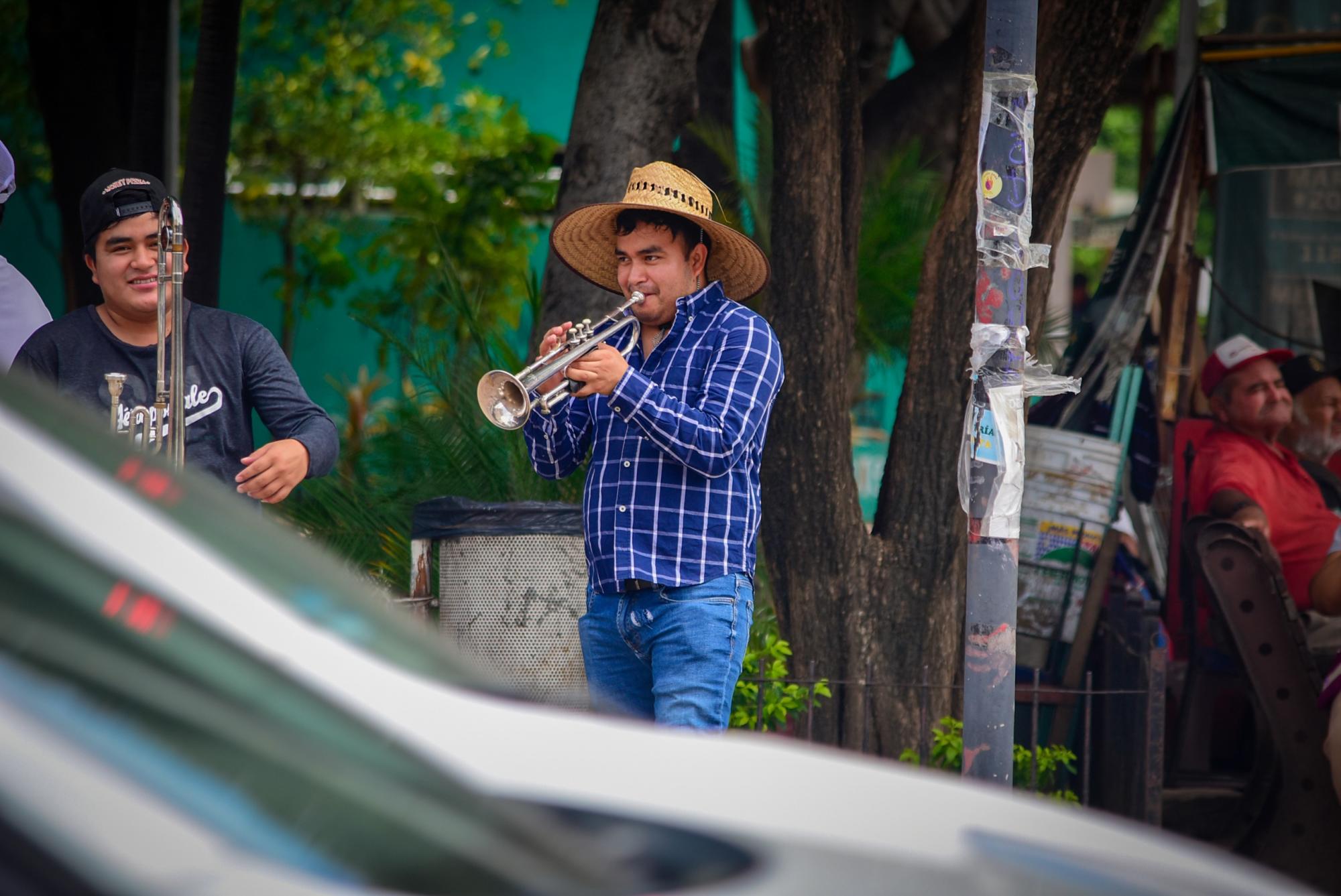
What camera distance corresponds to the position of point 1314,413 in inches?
265

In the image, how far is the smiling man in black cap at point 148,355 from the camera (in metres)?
3.49

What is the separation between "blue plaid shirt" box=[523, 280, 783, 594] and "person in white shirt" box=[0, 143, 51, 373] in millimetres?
1639

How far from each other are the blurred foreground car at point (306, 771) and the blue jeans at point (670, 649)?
6.13 feet

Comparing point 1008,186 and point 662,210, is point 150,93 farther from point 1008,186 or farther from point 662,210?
point 1008,186

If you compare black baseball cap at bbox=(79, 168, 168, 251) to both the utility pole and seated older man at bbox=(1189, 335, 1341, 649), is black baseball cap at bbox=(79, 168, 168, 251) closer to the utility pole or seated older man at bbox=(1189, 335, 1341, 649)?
the utility pole

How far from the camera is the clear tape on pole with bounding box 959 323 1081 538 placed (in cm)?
362

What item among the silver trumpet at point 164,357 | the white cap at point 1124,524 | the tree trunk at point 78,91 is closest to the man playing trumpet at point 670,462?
the silver trumpet at point 164,357

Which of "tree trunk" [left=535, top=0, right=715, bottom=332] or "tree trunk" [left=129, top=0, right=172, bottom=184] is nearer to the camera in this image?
"tree trunk" [left=535, top=0, right=715, bottom=332]

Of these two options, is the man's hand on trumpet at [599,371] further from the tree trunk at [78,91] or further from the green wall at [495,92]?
the green wall at [495,92]

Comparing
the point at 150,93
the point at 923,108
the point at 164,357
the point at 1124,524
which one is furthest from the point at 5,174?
the point at 923,108

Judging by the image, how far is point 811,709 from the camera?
491 centimetres

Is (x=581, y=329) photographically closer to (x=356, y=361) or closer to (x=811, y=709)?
(x=811, y=709)

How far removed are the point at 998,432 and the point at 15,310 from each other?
273 cm

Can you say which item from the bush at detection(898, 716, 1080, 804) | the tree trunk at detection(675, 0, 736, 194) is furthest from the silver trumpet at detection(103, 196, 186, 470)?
the tree trunk at detection(675, 0, 736, 194)
